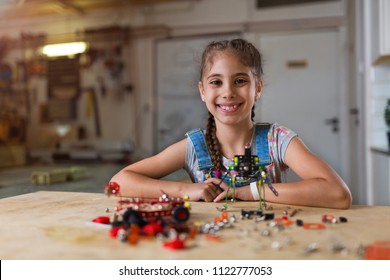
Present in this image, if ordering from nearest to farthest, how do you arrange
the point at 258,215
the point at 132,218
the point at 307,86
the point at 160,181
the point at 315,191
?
the point at 132,218, the point at 258,215, the point at 315,191, the point at 160,181, the point at 307,86

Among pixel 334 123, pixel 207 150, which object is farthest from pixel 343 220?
pixel 334 123

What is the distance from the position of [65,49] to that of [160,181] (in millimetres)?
5161

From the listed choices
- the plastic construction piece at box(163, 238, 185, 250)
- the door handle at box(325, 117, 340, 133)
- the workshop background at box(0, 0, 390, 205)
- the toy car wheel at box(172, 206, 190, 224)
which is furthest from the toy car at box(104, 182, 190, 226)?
the door handle at box(325, 117, 340, 133)

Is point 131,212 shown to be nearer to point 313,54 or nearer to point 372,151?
point 372,151

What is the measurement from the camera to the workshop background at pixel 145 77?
15.3 feet

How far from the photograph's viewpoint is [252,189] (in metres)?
1.12

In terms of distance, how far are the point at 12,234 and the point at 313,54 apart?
457cm

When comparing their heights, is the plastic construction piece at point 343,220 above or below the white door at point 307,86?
below

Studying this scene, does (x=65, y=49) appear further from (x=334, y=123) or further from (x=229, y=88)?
(x=229, y=88)

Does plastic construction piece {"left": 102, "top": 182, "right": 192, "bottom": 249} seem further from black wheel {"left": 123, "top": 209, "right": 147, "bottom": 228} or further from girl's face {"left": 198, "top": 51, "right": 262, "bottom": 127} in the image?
girl's face {"left": 198, "top": 51, "right": 262, "bottom": 127}

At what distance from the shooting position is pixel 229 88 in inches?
52.1

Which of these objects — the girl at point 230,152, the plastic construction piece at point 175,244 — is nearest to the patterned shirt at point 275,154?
the girl at point 230,152

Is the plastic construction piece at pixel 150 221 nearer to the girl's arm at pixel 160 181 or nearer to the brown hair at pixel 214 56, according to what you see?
the girl's arm at pixel 160 181
